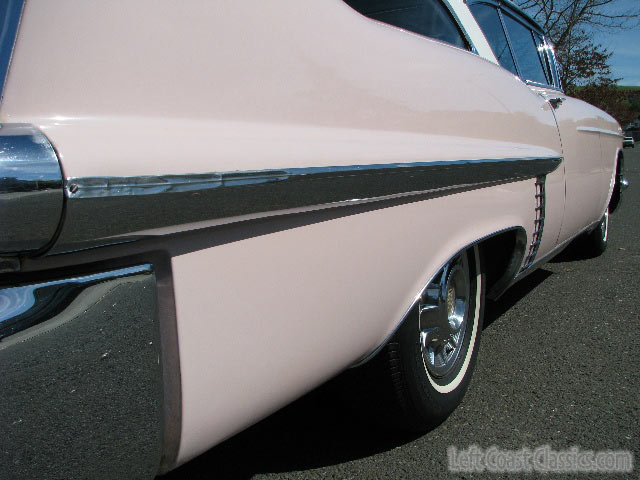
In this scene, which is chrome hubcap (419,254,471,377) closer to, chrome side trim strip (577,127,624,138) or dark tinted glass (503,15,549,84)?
dark tinted glass (503,15,549,84)

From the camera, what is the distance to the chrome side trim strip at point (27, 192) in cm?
81

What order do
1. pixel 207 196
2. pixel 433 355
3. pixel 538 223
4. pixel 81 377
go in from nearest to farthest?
1. pixel 81 377
2. pixel 207 196
3. pixel 433 355
4. pixel 538 223

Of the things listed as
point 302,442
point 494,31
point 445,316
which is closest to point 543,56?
point 494,31

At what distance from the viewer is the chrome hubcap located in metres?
2.09

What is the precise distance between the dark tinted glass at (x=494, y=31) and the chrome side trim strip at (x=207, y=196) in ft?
4.29

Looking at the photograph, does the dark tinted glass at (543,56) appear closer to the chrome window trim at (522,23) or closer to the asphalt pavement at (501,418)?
the chrome window trim at (522,23)

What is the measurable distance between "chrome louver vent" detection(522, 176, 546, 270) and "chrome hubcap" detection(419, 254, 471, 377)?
425 mm

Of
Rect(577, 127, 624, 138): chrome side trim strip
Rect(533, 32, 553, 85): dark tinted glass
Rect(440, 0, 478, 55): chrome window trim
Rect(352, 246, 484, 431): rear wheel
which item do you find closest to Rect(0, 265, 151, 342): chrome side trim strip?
Rect(352, 246, 484, 431): rear wheel

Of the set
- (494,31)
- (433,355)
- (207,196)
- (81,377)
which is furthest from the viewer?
(494,31)

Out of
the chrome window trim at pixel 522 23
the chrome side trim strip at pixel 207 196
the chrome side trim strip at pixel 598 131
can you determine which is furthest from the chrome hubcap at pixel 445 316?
the chrome side trim strip at pixel 598 131

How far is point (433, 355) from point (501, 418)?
375 mm

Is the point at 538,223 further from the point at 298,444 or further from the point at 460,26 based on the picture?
the point at 298,444

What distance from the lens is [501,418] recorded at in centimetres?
228

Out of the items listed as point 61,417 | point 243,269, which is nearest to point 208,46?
point 243,269
